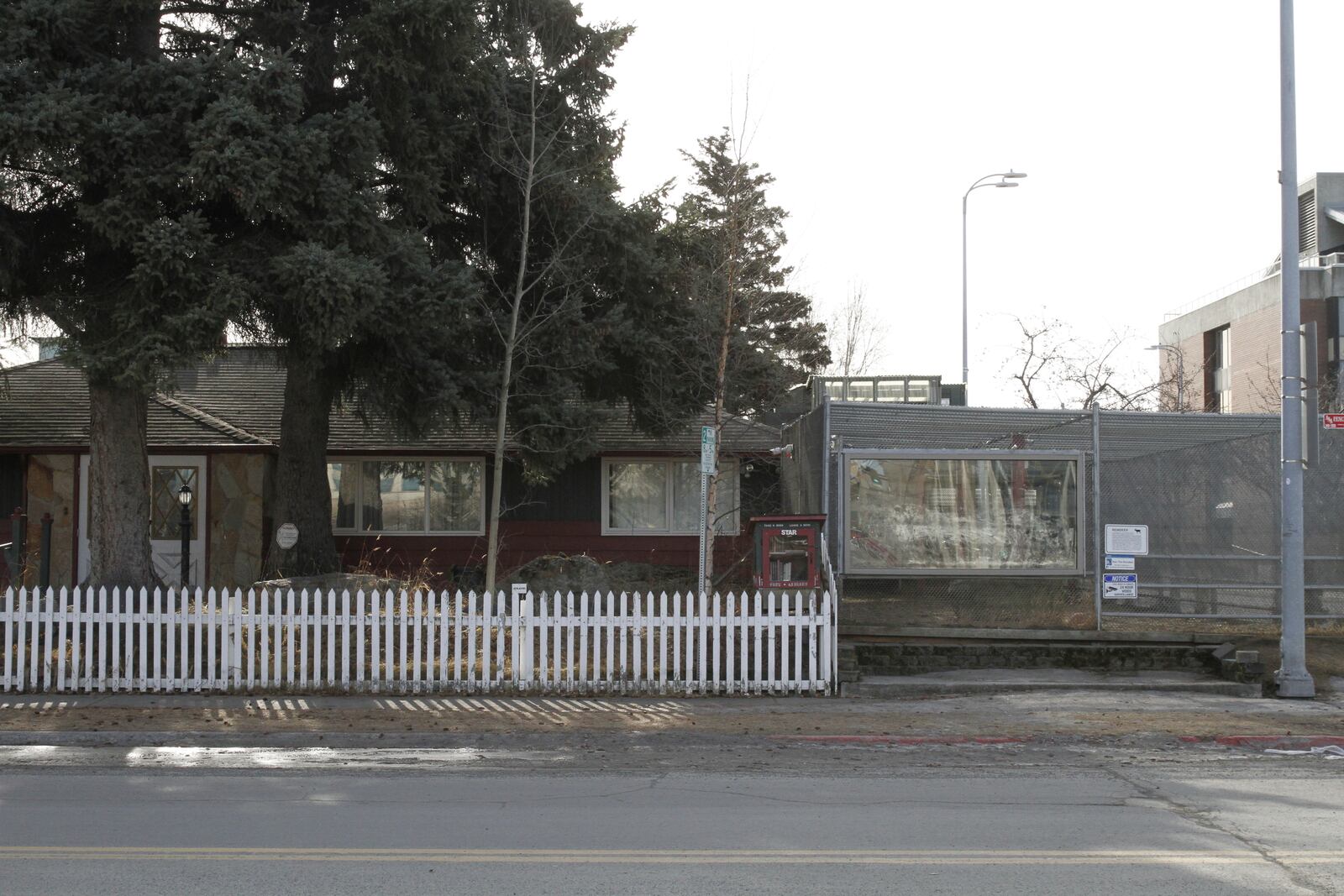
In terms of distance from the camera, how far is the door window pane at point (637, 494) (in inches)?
864

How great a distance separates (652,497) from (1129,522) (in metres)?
9.85

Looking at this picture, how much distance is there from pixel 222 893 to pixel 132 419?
33.5 feet

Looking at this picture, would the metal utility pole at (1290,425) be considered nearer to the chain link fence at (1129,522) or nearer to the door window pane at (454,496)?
A: the chain link fence at (1129,522)

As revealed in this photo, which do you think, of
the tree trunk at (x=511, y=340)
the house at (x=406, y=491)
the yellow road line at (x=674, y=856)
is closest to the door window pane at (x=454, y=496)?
the house at (x=406, y=491)

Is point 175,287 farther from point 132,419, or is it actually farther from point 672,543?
point 672,543

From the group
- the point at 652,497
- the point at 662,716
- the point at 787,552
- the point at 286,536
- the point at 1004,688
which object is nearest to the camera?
the point at 662,716

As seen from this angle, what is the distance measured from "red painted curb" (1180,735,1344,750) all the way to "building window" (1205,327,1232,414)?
48345mm

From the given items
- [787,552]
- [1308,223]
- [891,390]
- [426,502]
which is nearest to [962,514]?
[787,552]

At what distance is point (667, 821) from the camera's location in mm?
7316

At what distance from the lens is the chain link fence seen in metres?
14.2

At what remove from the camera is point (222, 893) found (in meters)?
5.70

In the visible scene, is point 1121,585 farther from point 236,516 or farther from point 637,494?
point 236,516

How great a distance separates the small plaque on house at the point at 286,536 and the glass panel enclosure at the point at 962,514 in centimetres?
891

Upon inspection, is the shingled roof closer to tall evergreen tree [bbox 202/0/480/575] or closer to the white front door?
the white front door
